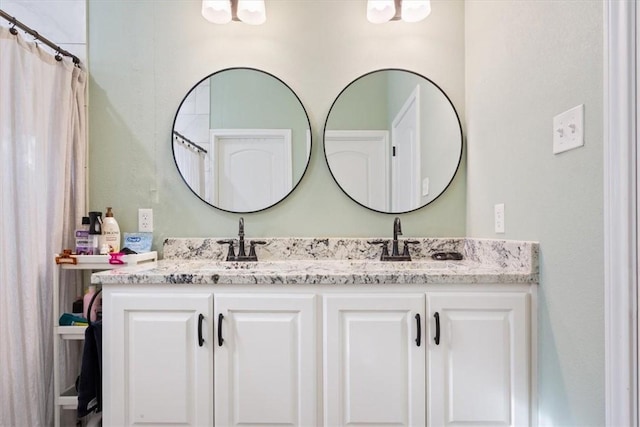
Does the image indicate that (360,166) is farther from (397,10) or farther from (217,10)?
(217,10)

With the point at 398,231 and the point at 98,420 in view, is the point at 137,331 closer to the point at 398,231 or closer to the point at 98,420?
the point at 98,420

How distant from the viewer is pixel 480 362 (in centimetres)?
129

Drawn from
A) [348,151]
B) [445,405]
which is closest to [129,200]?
[348,151]

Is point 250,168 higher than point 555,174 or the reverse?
higher

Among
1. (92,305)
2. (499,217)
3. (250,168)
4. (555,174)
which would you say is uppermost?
(250,168)

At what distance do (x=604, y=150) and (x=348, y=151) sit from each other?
1117mm

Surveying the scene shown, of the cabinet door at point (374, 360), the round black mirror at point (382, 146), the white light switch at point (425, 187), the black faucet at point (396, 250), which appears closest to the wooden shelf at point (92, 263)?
the cabinet door at point (374, 360)

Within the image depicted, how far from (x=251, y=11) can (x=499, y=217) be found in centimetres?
157

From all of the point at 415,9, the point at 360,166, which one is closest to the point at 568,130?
the point at 360,166

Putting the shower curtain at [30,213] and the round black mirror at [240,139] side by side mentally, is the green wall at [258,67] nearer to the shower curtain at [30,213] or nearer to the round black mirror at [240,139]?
the round black mirror at [240,139]

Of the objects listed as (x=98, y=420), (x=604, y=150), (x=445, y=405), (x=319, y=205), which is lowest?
(x=98, y=420)

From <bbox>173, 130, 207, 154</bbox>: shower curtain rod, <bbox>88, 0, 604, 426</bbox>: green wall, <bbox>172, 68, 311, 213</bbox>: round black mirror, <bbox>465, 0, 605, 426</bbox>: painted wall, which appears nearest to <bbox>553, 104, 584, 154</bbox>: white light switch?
<bbox>465, 0, 605, 426</bbox>: painted wall

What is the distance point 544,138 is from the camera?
48.2 inches

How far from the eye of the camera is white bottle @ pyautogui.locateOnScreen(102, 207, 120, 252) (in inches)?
66.9
